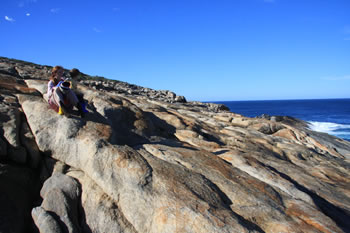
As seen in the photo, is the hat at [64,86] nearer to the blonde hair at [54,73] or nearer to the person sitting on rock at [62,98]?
the person sitting on rock at [62,98]

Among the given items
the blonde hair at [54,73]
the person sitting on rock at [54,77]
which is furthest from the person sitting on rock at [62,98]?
the blonde hair at [54,73]

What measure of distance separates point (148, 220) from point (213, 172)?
3.56 meters

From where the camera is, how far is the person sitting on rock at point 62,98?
962 cm

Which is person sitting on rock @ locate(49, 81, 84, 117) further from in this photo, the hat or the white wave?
the white wave

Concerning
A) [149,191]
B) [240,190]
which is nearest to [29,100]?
[149,191]

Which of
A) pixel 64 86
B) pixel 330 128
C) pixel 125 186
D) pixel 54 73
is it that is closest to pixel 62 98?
pixel 64 86

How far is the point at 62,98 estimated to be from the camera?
972cm

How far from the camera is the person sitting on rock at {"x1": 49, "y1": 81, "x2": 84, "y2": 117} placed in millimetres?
9617

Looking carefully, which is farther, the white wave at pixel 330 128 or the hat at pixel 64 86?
the white wave at pixel 330 128

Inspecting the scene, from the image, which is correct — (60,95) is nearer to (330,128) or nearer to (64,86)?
(64,86)

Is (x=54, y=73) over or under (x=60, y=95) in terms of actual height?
over

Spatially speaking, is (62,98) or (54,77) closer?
(62,98)

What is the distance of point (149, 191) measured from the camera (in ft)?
24.6

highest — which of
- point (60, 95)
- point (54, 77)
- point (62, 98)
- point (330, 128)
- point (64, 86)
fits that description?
point (54, 77)
